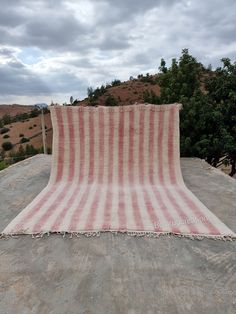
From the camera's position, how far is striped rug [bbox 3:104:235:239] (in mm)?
3307

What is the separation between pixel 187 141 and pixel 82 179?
2.00 meters

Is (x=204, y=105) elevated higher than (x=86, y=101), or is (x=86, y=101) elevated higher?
(x=204, y=105)

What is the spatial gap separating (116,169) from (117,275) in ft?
8.50

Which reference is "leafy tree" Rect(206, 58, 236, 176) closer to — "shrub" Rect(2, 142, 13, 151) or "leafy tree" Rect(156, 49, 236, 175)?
"leafy tree" Rect(156, 49, 236, 175)

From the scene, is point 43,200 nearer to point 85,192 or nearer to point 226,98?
point 85,192

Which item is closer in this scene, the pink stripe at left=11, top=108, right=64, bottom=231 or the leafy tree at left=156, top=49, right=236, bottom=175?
the pink stripe at left=11, top=108, right=64, bottom=231

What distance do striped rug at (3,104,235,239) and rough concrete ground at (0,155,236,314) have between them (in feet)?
1.76

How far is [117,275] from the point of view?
2.13 m

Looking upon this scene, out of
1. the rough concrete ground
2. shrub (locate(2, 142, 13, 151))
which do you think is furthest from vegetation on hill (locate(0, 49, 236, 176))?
shrub (locate(2, 142, 13, 151))

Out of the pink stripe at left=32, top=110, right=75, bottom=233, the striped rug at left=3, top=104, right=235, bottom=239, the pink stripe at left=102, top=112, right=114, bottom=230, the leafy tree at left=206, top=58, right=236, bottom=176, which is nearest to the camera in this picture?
the pink stripe at left=32, top=110, right=75, bottom=233

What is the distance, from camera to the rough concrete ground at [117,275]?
186 centimetres

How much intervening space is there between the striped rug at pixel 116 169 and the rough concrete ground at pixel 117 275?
1.76ft

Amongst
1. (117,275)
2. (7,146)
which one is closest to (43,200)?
(117,275)

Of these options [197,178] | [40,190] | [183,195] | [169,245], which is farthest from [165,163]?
[169,245]
